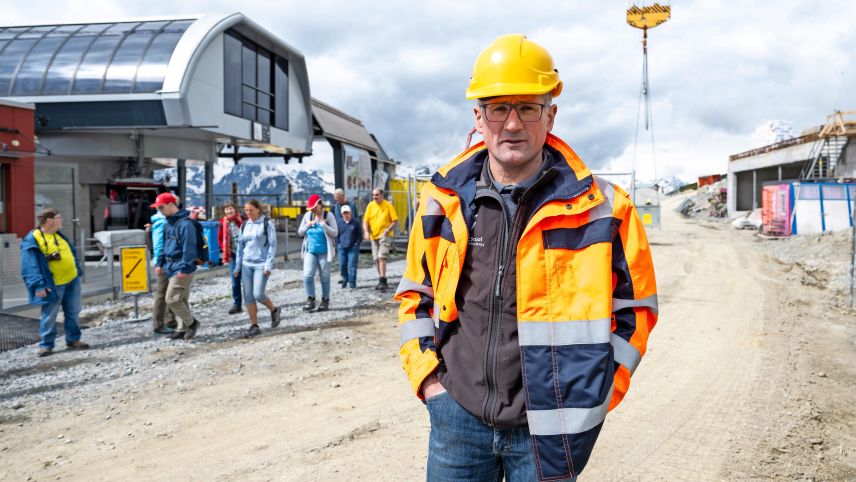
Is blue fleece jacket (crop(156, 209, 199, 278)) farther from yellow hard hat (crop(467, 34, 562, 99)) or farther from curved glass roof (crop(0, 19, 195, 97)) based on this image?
curved glass roof (crop(0, 19, 195, 97))

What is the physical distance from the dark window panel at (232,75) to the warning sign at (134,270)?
11875mm

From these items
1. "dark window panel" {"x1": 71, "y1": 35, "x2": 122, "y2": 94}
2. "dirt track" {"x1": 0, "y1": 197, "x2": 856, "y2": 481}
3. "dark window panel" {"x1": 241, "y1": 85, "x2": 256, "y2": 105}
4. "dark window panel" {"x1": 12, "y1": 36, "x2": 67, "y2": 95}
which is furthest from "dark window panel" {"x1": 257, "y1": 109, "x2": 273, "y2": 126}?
"dirt track" {"x1": 0, "y1": 197, "x2": 856, "y2": 481}

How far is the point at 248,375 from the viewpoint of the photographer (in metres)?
6.61

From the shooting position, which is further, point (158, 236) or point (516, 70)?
point (158, 236)

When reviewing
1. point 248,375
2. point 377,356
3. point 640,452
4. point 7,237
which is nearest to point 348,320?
point 377,356

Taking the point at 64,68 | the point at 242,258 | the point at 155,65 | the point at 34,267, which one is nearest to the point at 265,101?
the point at 155,65

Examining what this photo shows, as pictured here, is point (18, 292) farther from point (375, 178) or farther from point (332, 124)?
point (332, 124)

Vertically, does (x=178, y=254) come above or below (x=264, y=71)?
below

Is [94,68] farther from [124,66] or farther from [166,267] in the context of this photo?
[166,267]

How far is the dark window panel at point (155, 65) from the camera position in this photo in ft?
59.2

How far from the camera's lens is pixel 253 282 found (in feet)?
27.5

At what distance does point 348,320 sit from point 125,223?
53.4 feet

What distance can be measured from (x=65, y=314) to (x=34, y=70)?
→ 15039mm

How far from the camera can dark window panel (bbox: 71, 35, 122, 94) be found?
60.7ft
